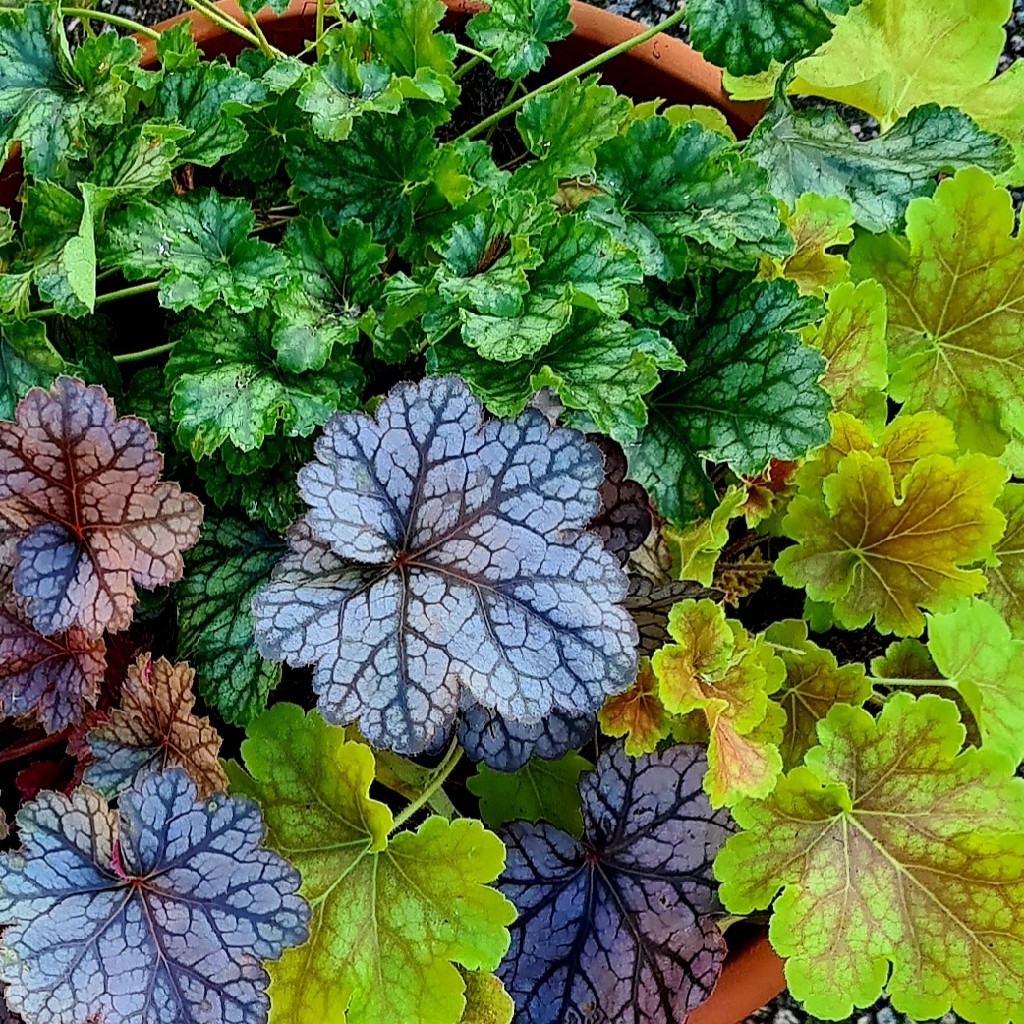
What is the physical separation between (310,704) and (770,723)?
435 mm

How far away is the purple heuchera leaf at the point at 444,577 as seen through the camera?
2.39ft

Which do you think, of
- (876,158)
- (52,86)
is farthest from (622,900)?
(52,86)

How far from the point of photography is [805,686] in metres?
0.96

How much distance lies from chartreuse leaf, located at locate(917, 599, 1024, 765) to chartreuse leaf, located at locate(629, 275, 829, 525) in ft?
0.62

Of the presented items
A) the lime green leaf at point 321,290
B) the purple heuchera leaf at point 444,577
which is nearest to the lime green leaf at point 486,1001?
the purple heuchera leaf at point 444,577

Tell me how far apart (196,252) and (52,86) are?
21 centimetres

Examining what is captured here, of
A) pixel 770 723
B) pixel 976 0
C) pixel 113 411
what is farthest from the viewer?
pixel 976 0

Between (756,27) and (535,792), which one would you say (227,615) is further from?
(756,27)

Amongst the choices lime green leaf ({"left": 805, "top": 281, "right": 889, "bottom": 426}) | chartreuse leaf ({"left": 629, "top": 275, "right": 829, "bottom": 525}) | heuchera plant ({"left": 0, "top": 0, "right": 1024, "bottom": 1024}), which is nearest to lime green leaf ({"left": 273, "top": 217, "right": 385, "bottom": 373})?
heuchera plant ({"left": 0, "top": 0, "right": 1024, "bottom": 1024})

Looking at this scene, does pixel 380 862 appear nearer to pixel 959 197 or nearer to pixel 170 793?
pixel 170 793

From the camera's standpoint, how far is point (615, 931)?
0.86m

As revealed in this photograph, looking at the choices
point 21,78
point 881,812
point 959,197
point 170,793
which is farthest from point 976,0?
point 170,793

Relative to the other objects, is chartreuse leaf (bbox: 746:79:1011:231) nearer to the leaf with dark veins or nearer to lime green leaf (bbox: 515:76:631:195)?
lime green leaf (bbox: 515:76:631:195)

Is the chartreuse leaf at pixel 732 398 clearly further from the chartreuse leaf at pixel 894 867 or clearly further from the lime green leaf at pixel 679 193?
the chartreuse leaf at pixel 894 867
